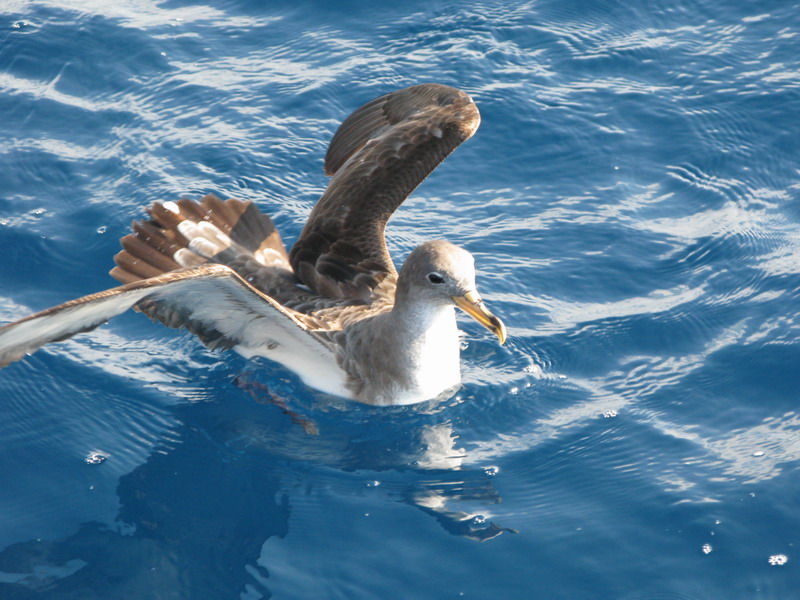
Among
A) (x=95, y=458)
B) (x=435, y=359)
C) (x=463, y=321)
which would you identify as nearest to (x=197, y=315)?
(x=95, y=458)

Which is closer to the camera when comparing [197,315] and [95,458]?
[95,458]

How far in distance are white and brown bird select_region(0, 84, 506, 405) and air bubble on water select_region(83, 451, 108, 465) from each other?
0.92m

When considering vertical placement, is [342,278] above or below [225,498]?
above

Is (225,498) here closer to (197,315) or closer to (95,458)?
(95,458)

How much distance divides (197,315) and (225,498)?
1.25m

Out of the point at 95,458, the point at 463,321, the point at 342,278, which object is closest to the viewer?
the point at 95,458

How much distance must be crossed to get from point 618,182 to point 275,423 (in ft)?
12.4

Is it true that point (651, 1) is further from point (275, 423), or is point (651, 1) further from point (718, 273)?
point (275, 423)

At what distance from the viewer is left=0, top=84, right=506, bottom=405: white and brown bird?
6.71m

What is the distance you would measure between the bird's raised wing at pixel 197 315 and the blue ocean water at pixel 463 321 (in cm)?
38

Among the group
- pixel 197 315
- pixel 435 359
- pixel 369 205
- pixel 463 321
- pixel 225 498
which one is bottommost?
pixel 225 498

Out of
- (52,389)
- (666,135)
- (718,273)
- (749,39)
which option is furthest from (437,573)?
(749,39)

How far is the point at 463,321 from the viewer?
8.28 meters

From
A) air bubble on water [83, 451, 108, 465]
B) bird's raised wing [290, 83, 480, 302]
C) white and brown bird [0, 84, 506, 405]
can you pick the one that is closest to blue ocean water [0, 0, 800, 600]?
air bubble on water [83, 451, 108, 465]
